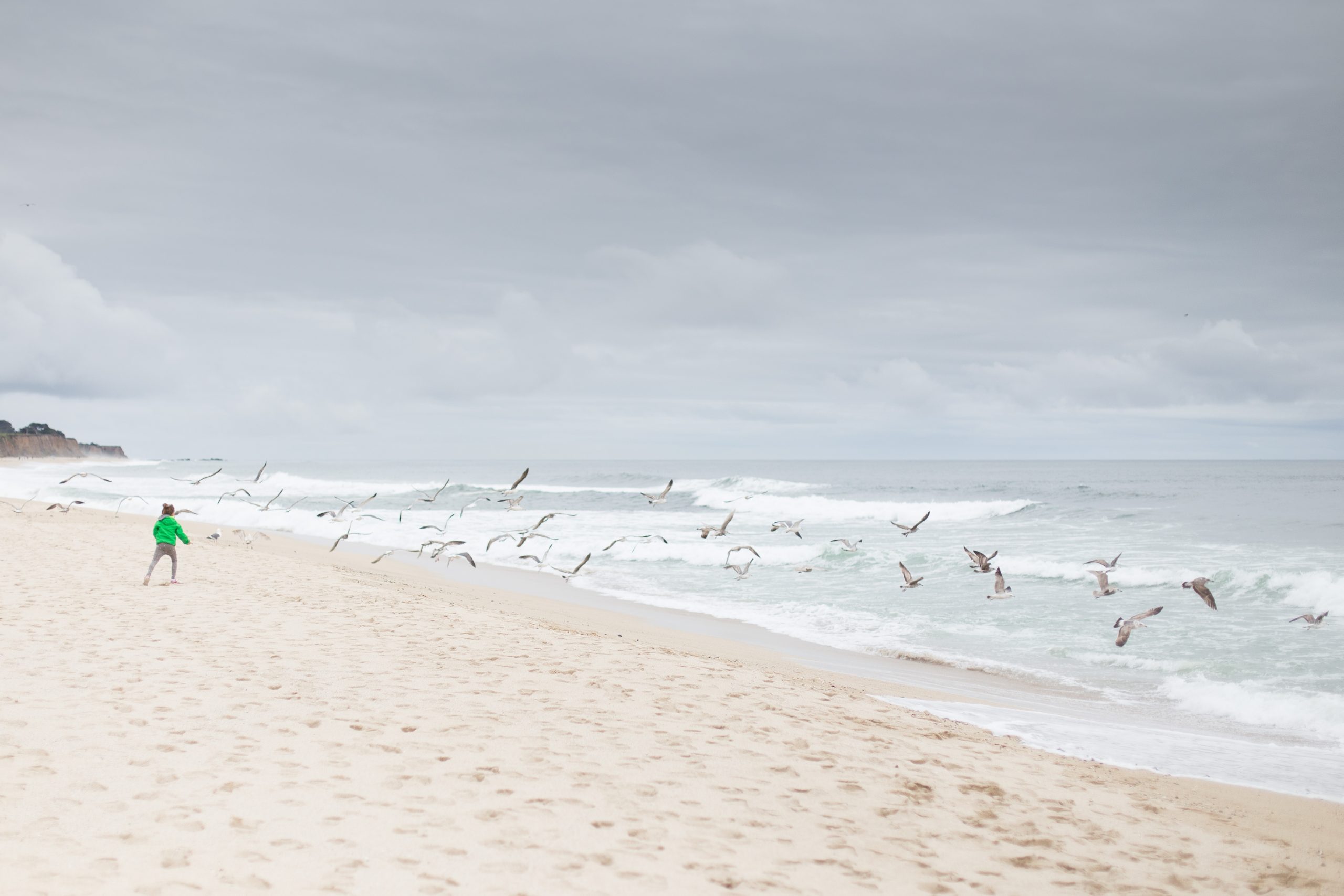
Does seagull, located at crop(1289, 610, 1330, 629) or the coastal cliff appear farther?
the coastal cliff

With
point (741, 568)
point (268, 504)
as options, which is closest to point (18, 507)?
point (268, 504)

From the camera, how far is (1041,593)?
61.1 feet

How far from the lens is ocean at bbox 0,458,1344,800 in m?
9.80

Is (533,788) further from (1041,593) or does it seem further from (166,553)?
(1041,593)

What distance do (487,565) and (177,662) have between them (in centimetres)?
1566

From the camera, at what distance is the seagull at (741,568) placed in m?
20.6

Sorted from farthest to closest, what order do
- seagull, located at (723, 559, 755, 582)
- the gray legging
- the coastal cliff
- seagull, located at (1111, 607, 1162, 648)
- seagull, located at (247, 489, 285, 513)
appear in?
1. the coastal cliff
2. seagull, located at (247, 489, 285, 513)
3. seagull, located at (723, 559, 755, 582)
4. the gray legging
5. seagull, located at (1111, 607, 1162, 648)

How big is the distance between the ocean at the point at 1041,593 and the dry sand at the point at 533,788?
206 centimetres

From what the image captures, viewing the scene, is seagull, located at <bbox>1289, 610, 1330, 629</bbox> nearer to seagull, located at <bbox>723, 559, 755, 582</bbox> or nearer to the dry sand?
the dry sand

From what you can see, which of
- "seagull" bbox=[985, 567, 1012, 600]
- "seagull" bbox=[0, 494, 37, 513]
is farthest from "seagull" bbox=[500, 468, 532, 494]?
"seagull" bbox=[0, 494, 37, 513]

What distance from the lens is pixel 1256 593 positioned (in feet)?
58.2

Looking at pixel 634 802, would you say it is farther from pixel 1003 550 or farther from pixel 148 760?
pixel 1003 550

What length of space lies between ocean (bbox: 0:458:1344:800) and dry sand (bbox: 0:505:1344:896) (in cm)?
206

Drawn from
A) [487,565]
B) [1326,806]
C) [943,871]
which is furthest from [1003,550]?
[943,871]
